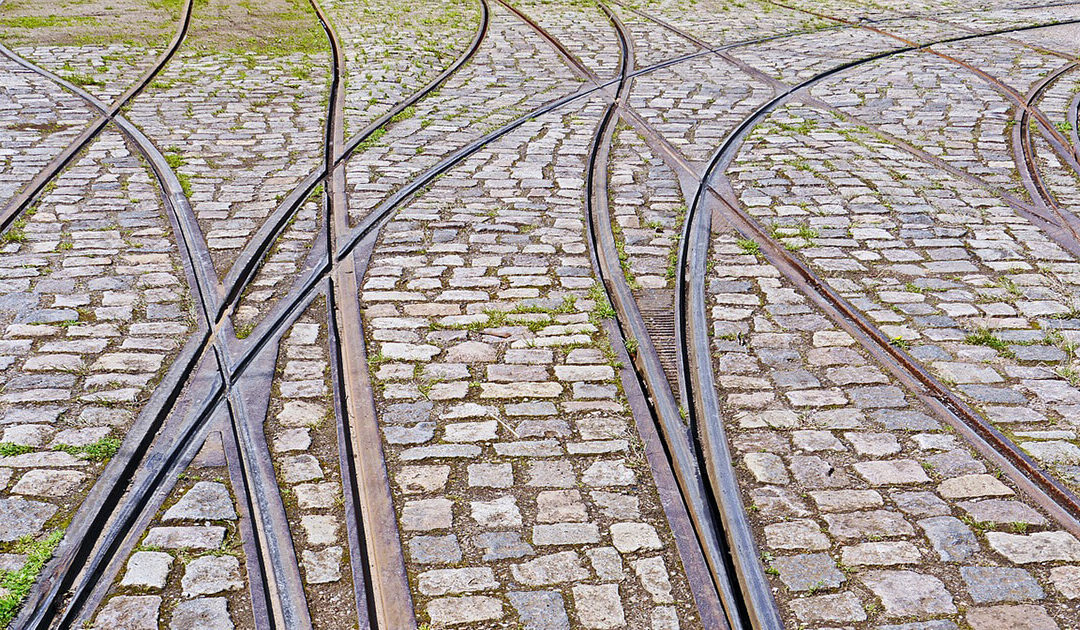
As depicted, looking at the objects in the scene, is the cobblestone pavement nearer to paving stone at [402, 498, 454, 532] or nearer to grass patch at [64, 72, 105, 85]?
paving stone at [402, 498, 454, 532]

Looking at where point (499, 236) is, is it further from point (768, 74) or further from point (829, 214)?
Result: point (768, 74)

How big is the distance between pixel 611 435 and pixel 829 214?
305 cm

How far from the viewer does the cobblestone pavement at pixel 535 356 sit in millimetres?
3150

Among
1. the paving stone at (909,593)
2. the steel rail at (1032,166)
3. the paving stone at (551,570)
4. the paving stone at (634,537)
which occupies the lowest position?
the paving stone at (909,593)

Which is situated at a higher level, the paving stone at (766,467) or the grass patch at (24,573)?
the grass patch at (24,573)

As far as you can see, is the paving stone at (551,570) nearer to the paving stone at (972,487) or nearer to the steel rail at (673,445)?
the steel rail at (673,445)

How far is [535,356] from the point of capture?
14.9 ft

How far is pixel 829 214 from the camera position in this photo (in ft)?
20.6

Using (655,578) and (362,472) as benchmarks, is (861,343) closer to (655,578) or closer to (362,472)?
(655,578)

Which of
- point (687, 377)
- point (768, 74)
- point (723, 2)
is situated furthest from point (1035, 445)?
point (723, 2)

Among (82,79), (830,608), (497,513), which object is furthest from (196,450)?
(82,79)

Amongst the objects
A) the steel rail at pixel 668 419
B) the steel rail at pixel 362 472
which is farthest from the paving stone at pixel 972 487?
the steel rail at pixel 362 472

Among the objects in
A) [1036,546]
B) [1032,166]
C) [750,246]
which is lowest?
[1036,546]

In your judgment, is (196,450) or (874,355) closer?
(196,450)
